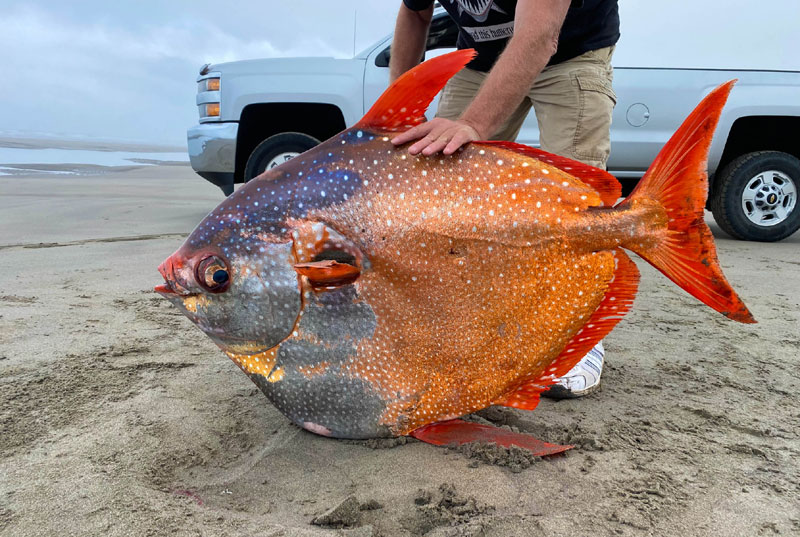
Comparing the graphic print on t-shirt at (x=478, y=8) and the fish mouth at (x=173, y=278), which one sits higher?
the graphic print on t-shirt at (x=478, y=8)

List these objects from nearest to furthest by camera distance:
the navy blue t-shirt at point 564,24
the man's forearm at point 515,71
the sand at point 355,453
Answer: the sand at point 355,453
the man's forearm at point 515,71
the navy blue t-shirt at point 564,24

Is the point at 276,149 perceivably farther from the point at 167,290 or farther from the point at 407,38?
the point at 167,290

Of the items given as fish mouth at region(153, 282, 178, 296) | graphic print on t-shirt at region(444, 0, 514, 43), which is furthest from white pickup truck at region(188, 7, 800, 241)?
fish mouth at region(153, 282, 178, 296)

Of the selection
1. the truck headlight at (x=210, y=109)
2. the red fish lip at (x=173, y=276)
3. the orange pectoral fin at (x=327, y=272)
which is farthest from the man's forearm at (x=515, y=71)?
the truck headlight at (x=210, y=109)

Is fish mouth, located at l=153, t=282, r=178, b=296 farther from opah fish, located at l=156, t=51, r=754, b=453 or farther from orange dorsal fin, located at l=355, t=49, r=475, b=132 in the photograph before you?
orange dorsal fin, located at l=355, t=49, r=475, b=132

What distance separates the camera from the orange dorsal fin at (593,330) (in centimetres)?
154

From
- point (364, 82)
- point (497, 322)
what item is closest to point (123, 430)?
point (497, 322)

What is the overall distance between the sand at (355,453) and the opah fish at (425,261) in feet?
0.74

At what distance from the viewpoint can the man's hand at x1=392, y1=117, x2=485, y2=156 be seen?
1477 mm

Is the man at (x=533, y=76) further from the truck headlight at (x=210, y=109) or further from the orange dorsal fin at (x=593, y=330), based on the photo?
the truck headlight at (x=210, y=109)

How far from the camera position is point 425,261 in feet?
4.90

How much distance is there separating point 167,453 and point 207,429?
16 centimetres

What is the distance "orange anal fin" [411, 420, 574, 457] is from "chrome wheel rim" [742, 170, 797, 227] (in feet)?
16.5

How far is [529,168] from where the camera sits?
1510 mm
